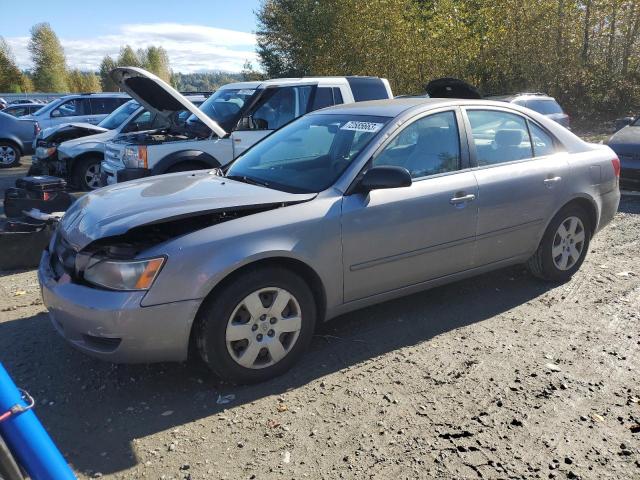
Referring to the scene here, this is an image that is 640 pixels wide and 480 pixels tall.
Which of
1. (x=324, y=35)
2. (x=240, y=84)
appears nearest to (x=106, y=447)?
(x=240, y=84)

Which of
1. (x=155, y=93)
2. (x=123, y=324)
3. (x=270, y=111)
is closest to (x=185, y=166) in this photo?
(x=155, y=93)

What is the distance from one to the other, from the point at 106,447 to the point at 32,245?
11.7ft

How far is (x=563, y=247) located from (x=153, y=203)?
3665 millimetres

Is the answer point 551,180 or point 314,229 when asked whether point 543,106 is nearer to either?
point 551,180

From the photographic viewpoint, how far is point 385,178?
3.55 m

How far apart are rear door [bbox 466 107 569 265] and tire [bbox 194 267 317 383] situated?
169 cm

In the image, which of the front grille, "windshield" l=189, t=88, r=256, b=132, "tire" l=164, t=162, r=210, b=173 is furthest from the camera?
"windshield" l=189, t=88, r=256, b=132

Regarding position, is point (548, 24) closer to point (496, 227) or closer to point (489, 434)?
point (496, 227)

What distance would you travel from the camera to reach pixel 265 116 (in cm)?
761

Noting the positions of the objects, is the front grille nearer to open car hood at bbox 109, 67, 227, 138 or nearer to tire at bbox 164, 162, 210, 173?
tire at bbox 164, 162, 210, 173

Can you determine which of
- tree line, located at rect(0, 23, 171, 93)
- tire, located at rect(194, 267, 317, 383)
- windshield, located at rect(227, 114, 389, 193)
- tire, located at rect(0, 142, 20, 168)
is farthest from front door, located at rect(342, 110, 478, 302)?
tree line, located at rect(0, 23, 171, 93)

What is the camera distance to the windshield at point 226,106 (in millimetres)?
7524

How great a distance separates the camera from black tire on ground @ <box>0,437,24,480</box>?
1685 mm

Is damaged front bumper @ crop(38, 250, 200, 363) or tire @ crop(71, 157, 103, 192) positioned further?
tire @ crop(71, 157, 103, 192)
